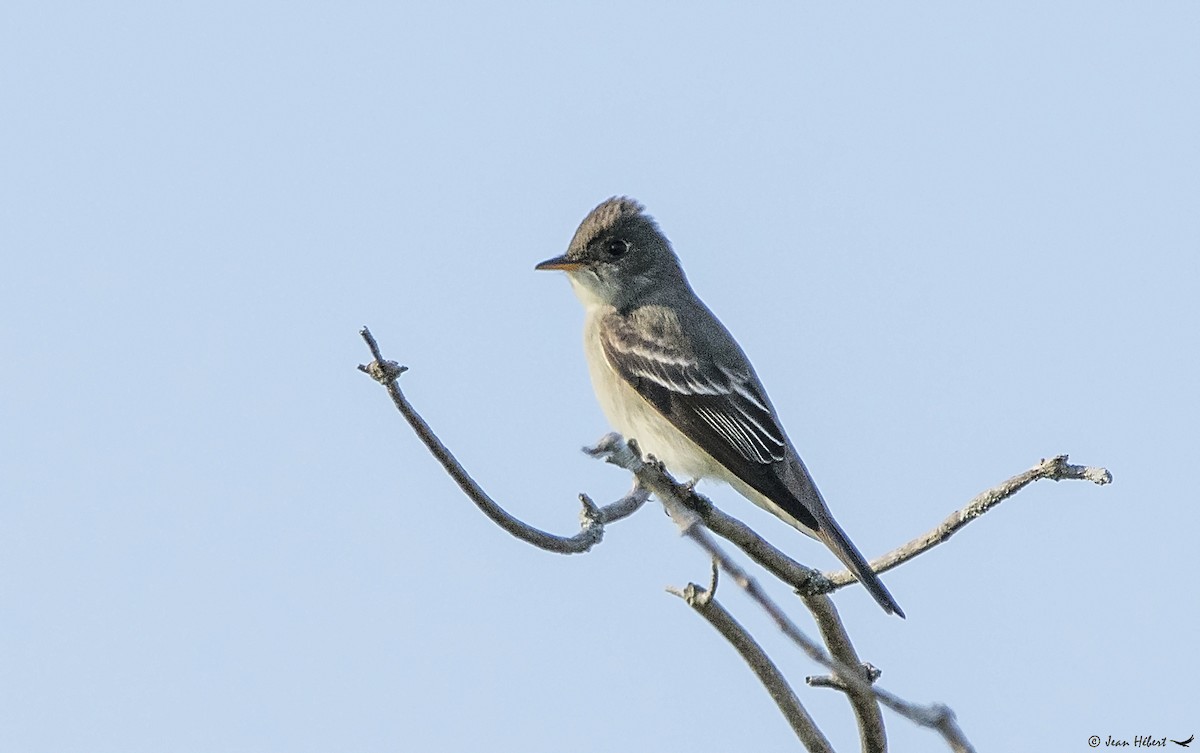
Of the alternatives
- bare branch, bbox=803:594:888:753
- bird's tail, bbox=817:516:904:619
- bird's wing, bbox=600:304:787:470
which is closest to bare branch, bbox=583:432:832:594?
bare branch, bbox=803:594:888:753

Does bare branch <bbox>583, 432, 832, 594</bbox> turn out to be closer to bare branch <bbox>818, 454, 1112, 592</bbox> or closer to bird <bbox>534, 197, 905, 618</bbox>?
bare branch <bbox>818, 454, 1112, 592</bbox>

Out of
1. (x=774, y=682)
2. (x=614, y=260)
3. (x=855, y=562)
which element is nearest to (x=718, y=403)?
(x=614, y=260)

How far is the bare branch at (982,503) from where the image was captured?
16.8ft

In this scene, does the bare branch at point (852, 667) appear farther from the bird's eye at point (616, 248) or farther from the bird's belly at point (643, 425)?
the bird's eye at point (616, 248)

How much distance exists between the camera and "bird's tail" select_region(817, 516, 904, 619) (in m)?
6.16

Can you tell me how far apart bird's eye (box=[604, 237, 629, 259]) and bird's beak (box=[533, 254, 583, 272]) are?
0.65ft

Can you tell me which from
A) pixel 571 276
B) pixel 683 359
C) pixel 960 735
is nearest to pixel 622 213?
pixel 571 276

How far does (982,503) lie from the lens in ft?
17.7

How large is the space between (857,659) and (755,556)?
548 mm

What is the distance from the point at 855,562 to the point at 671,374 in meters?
2.01

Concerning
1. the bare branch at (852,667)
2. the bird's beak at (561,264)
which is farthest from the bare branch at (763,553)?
the bird's beak at (561,264)

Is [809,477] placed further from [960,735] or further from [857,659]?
[960,735]

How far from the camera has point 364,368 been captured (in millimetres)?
4465

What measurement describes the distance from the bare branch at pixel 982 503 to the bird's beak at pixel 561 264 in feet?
10.6
